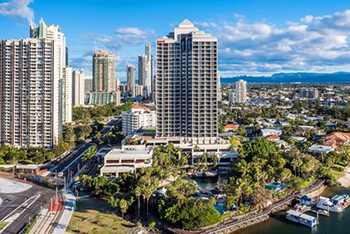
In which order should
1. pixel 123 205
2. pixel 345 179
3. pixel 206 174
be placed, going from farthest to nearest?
1. pixel 206 174
2. pixel 345 179
3. pixel 123 205

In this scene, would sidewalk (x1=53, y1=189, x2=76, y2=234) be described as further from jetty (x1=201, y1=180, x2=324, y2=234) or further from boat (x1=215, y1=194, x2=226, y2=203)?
boat (x1=215, y1=194, x2=226, y2=203)

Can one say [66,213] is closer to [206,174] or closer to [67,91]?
[206,174]

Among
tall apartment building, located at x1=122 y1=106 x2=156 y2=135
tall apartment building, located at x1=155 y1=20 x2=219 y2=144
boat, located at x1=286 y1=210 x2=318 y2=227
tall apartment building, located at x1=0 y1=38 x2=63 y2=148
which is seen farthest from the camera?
tall apartment building, located at x1=122 y1=106 x2=156 y2=135

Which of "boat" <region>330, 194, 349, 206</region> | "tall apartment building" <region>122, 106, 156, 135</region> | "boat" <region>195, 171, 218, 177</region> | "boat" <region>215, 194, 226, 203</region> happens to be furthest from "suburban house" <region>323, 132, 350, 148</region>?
"tall apartment building" <region>122, 106, 156, 135</region>

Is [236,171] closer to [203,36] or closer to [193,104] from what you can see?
[193,104]

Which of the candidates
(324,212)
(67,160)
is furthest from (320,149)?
(67,160)

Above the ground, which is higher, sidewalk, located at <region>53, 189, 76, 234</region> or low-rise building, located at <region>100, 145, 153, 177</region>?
low-rise building, located at <region>100, 145, 153, 177</region>

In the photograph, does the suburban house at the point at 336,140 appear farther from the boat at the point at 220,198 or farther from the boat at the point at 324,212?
the boat at the point at 220,198

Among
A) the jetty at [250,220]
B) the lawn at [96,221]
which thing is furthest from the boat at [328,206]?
the lawn at [96,221]
